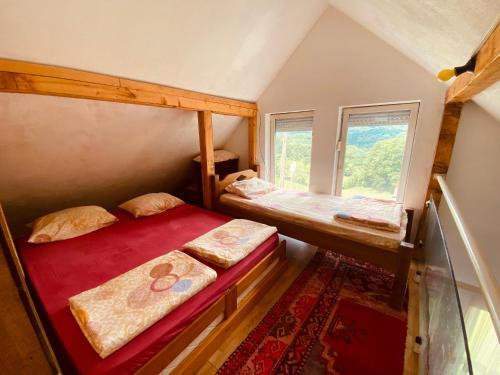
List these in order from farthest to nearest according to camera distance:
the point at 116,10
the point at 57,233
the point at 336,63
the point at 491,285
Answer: the point at 336,63 → the point at 57,233 → the point at 116,10 → the point at 491,285

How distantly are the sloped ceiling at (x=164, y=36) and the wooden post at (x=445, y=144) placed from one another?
1.72 metres

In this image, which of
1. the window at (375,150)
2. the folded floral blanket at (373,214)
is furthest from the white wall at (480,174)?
the folded floral blanket at (373,214)

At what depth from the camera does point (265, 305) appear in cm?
172

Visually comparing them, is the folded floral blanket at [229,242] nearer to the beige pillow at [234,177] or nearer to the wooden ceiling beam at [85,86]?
the beige pillow at [234,177]

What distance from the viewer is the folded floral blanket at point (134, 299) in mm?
990

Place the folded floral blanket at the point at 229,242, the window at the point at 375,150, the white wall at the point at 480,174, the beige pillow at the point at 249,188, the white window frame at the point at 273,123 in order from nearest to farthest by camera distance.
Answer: the folded floral blanket at the point at 229,242 < the white wall at the point at 480,174 < the window at the point at 375,150 < the beige pillow at the point at 249,188 < the white window frame at the point at 273,123

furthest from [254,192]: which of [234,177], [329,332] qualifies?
[329,332]

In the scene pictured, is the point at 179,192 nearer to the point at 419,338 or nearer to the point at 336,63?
the point at 336,63

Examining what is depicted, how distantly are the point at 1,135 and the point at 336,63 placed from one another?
3.19 m

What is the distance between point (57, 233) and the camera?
1.91m

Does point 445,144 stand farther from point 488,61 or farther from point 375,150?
point 488,61

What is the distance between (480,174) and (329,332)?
6.42 feet

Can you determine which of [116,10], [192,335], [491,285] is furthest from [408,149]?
[116,10]

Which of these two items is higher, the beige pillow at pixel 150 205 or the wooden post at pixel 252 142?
the wooden post at pixel 252 142
